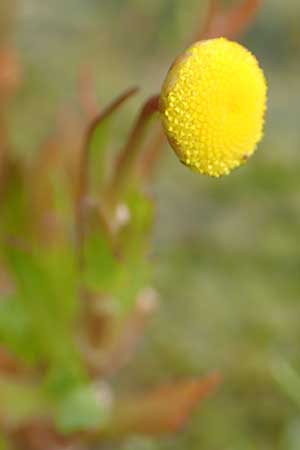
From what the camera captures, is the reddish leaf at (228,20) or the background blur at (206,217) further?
the background blur at (206,217)

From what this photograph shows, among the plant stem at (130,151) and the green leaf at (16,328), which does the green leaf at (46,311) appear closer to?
the green leaf at (16,328)

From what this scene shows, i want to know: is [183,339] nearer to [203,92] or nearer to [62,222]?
[62,222]

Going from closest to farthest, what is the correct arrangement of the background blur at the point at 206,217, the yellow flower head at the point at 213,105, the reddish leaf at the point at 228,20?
the yellow flower head at the point at 213,105 → the reddish leaf at the point at 228,20 → the background blur at the point at 206,217

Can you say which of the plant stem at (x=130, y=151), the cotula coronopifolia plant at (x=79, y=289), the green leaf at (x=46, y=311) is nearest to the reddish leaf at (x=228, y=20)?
the cotula coronopifolia plant at (x=79, y=289)

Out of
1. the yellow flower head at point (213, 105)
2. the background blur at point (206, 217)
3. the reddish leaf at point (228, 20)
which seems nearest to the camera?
the yellow flower head at point (213, 105)

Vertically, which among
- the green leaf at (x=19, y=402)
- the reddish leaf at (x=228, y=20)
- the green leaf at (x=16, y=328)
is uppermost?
the reddish leaf at (x=228, y=20)

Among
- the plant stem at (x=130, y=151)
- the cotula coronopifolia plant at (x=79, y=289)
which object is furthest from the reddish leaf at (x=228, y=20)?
the plant stem at (x=130, y=151)

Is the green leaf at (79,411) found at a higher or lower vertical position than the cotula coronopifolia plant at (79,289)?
lower

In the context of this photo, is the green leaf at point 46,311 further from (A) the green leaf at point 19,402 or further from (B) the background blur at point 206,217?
(B) the background blur at point 206,217
